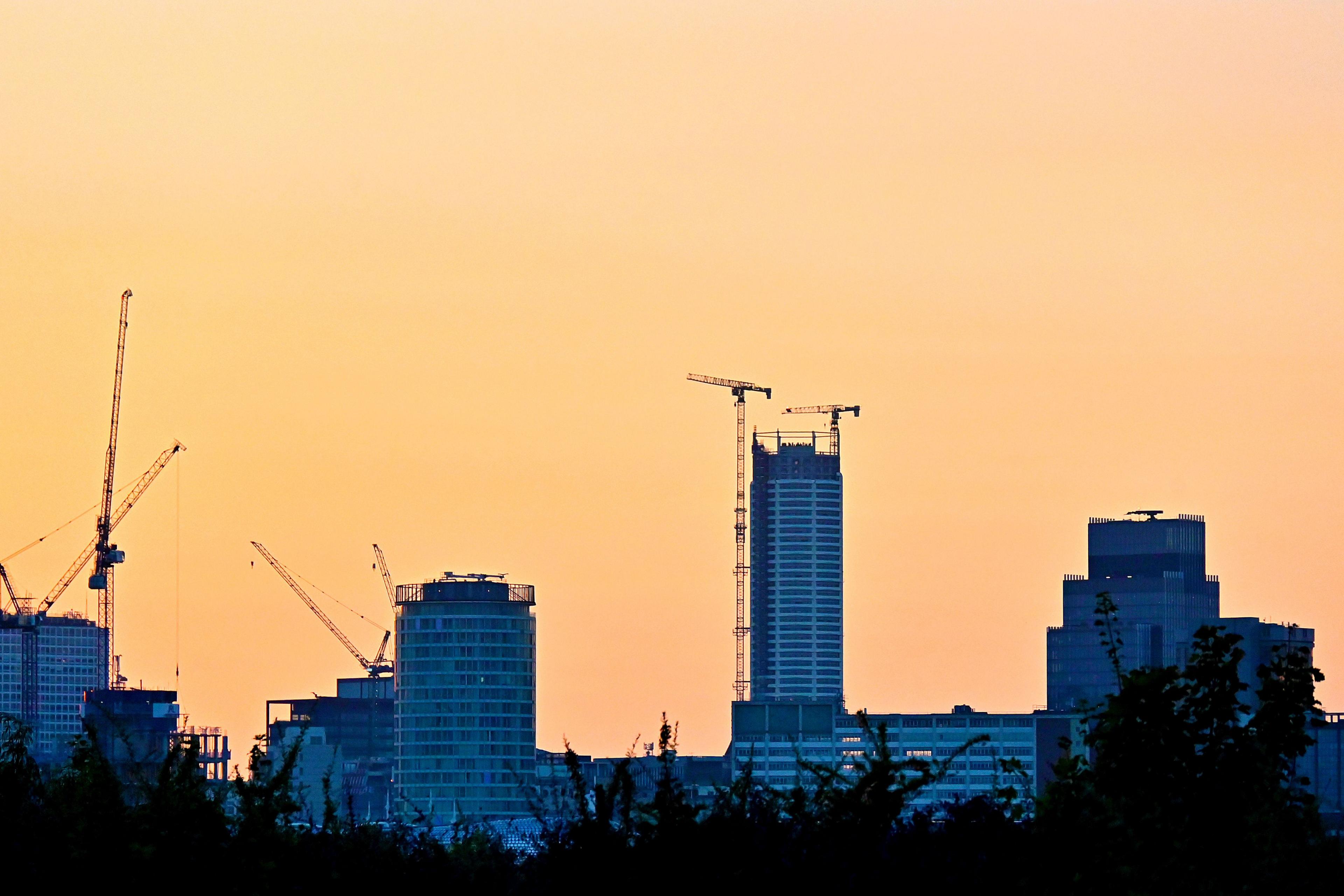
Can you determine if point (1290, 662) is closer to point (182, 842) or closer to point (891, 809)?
point (891, 809)

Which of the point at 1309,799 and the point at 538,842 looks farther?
the point at 538,842

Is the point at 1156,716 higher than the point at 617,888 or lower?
higher

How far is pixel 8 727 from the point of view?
4138 centimetres

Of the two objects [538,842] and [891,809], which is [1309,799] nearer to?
[891,809]

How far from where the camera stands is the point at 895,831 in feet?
115

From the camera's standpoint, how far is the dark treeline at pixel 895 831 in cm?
3166

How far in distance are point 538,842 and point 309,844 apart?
3561 millimetres

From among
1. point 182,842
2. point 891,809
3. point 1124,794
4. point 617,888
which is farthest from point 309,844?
point 1124,794

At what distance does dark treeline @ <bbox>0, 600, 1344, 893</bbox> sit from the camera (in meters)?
31.7

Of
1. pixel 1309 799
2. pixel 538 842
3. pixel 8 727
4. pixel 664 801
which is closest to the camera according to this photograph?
pixel 1309 799

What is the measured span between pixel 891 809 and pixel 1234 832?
196 inches

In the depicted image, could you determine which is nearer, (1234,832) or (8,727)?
(1234,832)

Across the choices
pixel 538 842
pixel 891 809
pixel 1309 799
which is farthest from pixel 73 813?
pixel 1309 799

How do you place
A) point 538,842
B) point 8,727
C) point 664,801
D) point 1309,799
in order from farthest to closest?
point 8,727
point 538,842
point 664,801
point 1309,799
